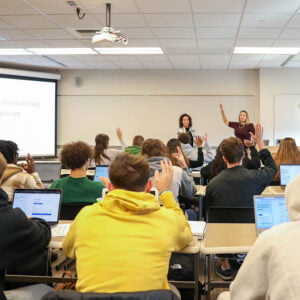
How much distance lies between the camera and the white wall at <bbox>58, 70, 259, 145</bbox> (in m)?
9.61

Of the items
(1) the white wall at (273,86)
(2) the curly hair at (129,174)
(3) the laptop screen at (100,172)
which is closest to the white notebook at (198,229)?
(2) the curly hair at (129,174)

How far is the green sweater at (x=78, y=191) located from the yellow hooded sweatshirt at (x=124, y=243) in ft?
4.34

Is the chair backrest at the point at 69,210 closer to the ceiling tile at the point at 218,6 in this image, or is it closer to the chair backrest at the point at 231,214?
the chair backrest at the point at 231,214

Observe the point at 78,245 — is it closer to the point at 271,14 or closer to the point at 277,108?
the point at 271,14

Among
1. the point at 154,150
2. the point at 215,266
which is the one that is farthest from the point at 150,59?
the point at 215,266

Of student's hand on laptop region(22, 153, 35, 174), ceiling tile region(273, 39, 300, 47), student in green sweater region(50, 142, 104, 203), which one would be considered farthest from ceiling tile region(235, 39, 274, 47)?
student in green sweater region(50, 142, 104, 203)

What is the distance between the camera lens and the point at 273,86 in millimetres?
9305

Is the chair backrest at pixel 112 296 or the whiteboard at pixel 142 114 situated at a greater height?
the whiteboard at pixel 142 114

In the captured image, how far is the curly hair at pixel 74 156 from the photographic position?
2.99 meters

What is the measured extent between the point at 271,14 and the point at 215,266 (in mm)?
3528

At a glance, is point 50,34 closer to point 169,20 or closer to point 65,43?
point 65,43

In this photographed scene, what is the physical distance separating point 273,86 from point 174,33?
13.5 feet

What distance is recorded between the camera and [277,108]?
30.6 ft

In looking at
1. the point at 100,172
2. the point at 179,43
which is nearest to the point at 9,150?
the point at 100,172
